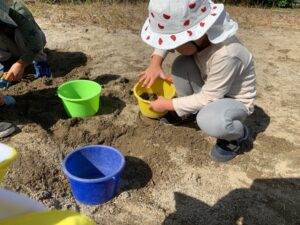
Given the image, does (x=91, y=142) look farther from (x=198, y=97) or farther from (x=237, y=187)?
(x=237, y=187)

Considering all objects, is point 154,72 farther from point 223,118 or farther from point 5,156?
point 5,156

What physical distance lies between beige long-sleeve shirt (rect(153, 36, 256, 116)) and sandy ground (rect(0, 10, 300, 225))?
0.30 m

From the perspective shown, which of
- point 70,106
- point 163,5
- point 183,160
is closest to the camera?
point 163,5

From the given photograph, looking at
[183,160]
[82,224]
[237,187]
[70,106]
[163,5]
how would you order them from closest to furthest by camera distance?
[82,224]
[163,5]
[237,187]
[183,160]
[70,106]

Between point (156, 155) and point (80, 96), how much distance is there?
799 millimetres

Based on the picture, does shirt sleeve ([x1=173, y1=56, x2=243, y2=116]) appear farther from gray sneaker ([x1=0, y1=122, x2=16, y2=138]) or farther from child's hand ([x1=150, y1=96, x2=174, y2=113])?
gray sneaker ([x1=0, y1=122, x2=16, y2=138])

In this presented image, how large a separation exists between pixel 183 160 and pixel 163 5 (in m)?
0.98

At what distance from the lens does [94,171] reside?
95.3 inches

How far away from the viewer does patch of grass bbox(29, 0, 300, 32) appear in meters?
4.55

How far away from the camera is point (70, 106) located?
278 cm

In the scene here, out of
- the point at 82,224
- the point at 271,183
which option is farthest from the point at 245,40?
the point at 82,224

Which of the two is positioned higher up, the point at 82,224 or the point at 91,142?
the point at 82,224

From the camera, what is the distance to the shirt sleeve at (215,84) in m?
2.40

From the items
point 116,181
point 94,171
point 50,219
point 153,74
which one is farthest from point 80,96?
point 50,219
